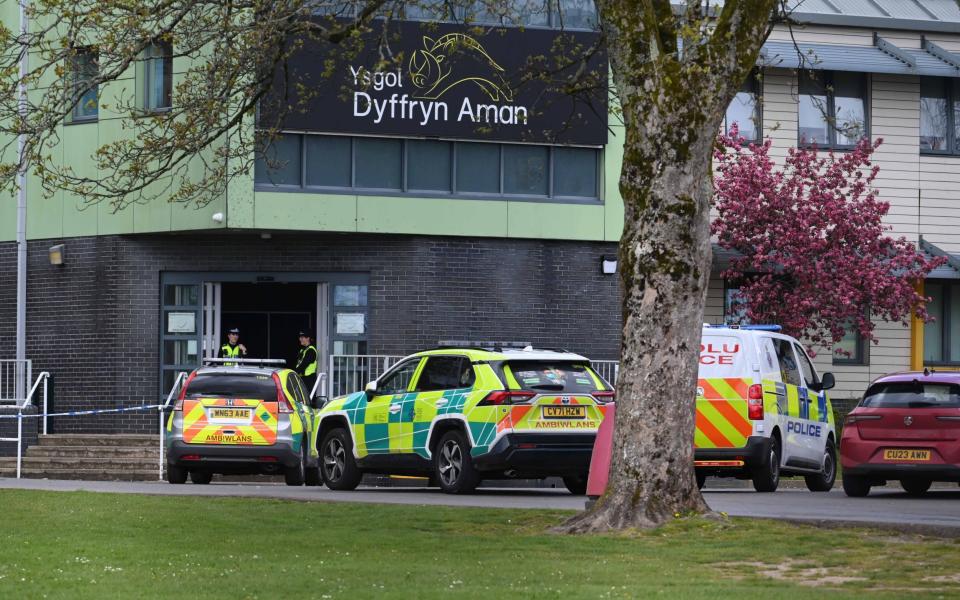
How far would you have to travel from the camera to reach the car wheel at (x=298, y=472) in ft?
77.1

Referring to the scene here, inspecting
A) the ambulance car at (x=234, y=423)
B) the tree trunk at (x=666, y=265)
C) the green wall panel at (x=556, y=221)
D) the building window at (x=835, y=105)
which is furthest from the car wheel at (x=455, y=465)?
the building window at (x=835, y=105)

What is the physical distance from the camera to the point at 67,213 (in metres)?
31.3

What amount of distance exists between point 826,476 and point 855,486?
2002 millimetres

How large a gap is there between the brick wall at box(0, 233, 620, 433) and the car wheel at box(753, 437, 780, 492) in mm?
9066

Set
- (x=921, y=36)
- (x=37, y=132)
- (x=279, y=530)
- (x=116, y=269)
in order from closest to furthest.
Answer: (x=279, y=530) → (x=37, y=132) → (x=116, y=269) → (x=921, y=36)

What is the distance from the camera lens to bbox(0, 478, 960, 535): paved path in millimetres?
16328

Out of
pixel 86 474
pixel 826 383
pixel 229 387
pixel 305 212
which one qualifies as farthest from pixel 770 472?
pixel 86 474

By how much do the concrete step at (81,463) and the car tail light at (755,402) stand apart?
10.2 metres

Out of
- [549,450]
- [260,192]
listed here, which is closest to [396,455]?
[549,450]

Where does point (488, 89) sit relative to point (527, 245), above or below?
above

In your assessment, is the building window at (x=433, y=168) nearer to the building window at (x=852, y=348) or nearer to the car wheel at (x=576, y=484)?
the building window at (x=852, y=348)

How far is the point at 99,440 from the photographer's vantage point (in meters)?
28.9

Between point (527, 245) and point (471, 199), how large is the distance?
1.26m

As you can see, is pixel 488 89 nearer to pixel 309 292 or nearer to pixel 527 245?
pixel 527 245
